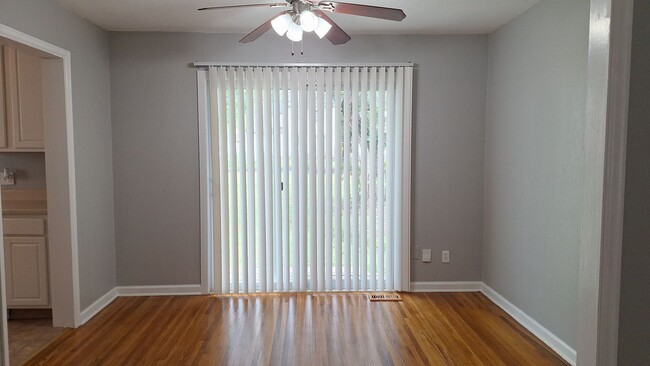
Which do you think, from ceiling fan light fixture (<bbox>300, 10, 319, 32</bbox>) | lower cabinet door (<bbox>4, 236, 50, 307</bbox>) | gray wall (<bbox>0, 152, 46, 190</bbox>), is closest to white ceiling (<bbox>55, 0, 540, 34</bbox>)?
ceiling fan light fixture (<bbox>300, 10, 319, 32</bbox>)

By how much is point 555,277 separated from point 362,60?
241 centimetres

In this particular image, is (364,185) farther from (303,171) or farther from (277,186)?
(277,186)

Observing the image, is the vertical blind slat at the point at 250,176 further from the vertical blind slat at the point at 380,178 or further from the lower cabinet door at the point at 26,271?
the lower cabinet door at the point at 26,271

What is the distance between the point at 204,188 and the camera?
3539mm

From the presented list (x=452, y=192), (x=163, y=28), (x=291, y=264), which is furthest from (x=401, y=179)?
(x=163, y=28)

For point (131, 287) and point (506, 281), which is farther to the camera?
point (131, 287)

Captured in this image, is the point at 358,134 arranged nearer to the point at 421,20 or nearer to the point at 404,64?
the point at 404,64

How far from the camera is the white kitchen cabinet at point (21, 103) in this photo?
2.98 m

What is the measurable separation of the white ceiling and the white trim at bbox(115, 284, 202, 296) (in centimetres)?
242

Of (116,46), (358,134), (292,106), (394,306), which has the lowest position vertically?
(394,306)

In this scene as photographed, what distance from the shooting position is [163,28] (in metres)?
3.37

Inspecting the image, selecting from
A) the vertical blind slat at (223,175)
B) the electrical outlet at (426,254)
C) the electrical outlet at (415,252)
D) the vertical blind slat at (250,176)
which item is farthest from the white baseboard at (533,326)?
the vertical blind slat at (223,175)

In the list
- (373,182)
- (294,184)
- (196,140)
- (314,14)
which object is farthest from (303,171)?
(314,14)

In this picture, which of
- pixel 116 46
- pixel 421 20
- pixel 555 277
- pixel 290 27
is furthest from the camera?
pixel 116 46
